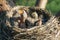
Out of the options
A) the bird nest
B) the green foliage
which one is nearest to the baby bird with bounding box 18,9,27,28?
the bird nest

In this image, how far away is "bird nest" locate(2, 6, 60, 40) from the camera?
1.94 meters

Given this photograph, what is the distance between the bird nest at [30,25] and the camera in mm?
1941

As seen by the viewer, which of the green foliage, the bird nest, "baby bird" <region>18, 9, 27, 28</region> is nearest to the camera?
the bird nest

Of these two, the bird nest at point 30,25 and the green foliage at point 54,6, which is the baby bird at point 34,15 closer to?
the bird nest at point 30,25

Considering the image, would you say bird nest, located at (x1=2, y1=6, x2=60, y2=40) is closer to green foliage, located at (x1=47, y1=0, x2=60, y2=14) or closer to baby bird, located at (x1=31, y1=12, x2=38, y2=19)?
baby bird, located at (x1=31, y1=12, x2=38, y2=19)

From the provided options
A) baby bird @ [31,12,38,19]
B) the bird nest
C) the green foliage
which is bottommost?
the bird nest

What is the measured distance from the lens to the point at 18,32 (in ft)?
6.35

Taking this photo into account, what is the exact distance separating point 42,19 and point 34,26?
16cm

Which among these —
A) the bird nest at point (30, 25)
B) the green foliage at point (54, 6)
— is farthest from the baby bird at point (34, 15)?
the green foliage at point (54, 6)

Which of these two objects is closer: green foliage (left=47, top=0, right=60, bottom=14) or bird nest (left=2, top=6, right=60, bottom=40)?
bird nest (left=2, top=6, right=60, bottom=40)

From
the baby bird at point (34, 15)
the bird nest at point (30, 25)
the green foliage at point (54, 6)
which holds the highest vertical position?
the green foliage at point (54, 6)

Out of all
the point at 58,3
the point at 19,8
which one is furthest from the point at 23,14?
the point at 58,3

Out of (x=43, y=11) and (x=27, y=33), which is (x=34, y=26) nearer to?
(x=27, y=33)

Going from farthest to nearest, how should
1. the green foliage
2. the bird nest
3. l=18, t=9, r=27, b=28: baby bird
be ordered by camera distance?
the green foliage, l=18, t=9, r=27, b=28: baby bird, the bird nest
